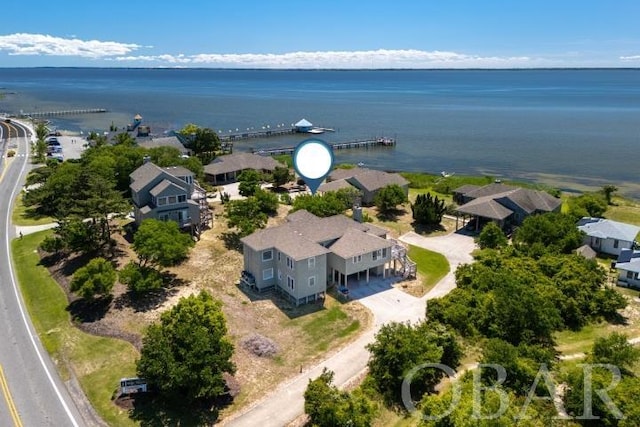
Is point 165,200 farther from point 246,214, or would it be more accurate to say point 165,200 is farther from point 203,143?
point 203,143

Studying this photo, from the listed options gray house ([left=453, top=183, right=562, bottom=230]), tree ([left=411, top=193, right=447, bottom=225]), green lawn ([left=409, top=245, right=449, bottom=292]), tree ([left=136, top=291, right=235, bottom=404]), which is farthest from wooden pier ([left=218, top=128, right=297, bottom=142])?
tree ([left=136, top=291, right=235, bottom=404])

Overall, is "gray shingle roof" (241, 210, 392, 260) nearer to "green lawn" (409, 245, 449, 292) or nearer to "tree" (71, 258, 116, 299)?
"green lawn" (409, 245, 449, 292)

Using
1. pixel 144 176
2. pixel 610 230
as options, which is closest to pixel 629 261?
pixel 610 230

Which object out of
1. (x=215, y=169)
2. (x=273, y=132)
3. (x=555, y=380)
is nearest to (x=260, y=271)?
(x=555, y=380)

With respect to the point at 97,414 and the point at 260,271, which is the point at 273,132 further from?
the point at 97,414

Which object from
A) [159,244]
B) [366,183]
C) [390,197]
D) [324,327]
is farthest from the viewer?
[366,183]

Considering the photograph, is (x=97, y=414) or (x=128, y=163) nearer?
(x=97, y=414)
